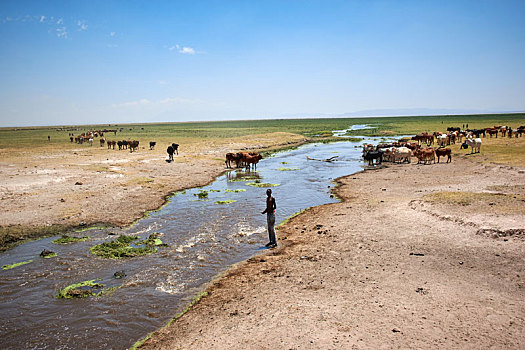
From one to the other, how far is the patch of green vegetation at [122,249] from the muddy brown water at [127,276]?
27cm

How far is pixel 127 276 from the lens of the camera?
378 inches

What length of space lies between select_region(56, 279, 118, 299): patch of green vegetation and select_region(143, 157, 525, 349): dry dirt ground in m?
2.90

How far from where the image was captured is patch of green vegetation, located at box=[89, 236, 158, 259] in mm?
11000

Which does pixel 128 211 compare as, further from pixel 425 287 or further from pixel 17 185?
pixel 425 287

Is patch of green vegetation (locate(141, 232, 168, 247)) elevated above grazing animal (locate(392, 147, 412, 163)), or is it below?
below

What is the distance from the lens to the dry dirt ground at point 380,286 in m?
6.04

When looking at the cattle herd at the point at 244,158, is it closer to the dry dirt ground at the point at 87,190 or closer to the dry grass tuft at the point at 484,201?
the dry dirt ground at the point at 87,190

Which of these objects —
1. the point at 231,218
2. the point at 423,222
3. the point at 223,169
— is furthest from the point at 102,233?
the point at 223,169

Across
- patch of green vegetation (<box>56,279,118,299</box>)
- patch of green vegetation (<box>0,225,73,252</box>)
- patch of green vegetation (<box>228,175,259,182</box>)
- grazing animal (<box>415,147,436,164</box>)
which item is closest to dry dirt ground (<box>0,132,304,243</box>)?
patch of green vegetation (<box>0,225,73,252</box>)

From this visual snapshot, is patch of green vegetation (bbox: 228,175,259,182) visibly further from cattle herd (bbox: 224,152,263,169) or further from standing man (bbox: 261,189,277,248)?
standing man (bbox: 261,189,277,248)

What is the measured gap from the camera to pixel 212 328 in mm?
6703

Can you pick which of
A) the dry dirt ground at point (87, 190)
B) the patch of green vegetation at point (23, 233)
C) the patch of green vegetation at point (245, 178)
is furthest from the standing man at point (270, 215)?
the patch of green vegetation at point (245, 178)

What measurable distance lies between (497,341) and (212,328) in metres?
5.47

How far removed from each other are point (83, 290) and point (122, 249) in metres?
2.72
